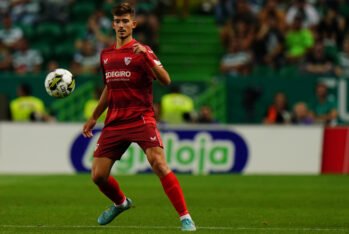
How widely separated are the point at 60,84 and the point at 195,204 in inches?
143

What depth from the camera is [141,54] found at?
10688 mm

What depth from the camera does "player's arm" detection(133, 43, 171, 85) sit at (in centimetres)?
1031

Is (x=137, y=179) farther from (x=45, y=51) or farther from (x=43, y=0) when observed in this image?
(x=43, y=0)

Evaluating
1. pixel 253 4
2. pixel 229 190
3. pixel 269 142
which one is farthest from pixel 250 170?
pixel 253 4

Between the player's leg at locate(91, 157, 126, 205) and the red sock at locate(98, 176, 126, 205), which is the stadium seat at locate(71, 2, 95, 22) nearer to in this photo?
the red sock at locate(98, 176, 126, 205)

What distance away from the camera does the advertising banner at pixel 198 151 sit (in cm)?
2098

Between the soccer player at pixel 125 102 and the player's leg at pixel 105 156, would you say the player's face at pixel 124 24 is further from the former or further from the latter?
the player's leg at pixel 105 156

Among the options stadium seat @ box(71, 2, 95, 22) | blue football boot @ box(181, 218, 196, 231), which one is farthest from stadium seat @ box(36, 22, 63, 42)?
blue football boot @ box(181, 218, 196, 231)

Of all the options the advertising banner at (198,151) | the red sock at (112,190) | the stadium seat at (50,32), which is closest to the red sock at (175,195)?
the red sock at (112,190)

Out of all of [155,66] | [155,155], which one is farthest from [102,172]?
[155,66]

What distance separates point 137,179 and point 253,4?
8821mm

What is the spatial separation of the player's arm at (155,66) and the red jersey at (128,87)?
308mm

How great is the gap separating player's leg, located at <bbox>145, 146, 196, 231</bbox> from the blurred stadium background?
4.07 m

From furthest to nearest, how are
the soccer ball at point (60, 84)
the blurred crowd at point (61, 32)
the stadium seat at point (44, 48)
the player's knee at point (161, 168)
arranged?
1. the stadium seat at point (44, 48)
2. the blurred crowd at point (61, 32)
3. the soccer ball at point (60, 84)
4. the player's knee at point (161, 168)
